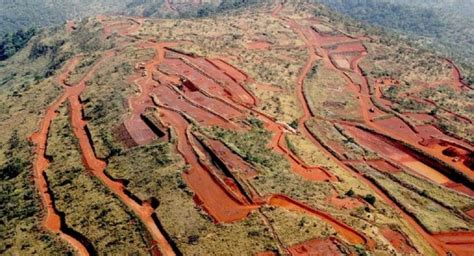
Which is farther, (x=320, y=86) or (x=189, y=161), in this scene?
(x=320, y=86)

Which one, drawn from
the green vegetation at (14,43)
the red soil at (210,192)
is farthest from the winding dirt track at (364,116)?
the green vegetation at (14,43)

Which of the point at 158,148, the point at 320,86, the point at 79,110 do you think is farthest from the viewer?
the point at 320,86

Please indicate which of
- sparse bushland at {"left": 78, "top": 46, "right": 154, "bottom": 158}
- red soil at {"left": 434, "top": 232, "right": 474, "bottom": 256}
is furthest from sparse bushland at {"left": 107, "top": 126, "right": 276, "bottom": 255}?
red soil at {"left": 434, "top": 232, "right": 474, "bottom": 256}

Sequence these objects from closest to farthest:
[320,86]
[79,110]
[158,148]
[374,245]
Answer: [374,245]
[158,148]
[79,110]
[320,86]

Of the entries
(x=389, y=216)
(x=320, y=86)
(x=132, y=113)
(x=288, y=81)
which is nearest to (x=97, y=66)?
(x=132, y=113)

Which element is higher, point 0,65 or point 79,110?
point 79,110

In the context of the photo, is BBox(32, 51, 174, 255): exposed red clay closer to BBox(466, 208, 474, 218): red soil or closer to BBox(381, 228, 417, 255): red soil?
BBox(381, 228, 417, 255): red soil

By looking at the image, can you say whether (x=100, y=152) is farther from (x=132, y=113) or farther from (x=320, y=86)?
(x=320, y=86)
